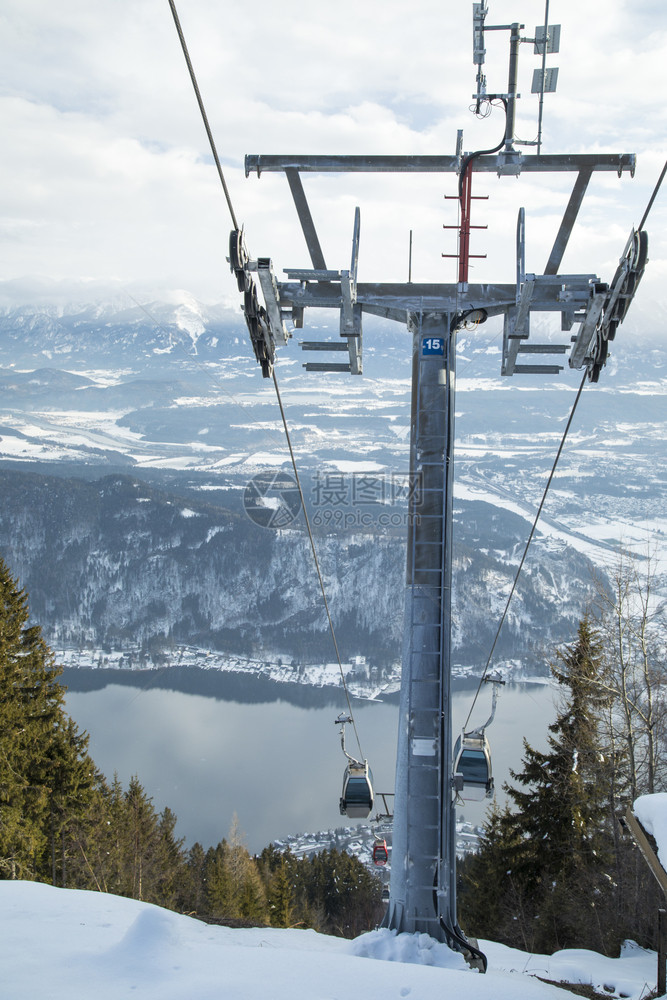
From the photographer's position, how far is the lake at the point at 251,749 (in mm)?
66500

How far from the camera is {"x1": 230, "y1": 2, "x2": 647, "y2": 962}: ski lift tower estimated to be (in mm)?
5738

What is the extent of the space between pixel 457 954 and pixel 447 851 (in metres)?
0.72

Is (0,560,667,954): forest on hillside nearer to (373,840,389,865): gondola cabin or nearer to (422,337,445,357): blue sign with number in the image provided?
(373,840,389,865): gondola cabin

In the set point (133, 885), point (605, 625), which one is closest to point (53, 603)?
point (133, 885)

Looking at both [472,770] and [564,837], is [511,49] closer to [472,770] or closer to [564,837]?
[472,770]

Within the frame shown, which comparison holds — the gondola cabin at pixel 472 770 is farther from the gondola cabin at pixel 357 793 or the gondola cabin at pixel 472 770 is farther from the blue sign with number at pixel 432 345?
the blue sign with number at pixel 432 345

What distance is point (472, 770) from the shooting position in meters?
6.12

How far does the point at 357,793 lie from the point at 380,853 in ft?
2.92

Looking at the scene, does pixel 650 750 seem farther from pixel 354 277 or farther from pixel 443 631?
pixel 354 277

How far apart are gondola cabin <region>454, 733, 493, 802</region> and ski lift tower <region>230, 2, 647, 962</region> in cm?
15

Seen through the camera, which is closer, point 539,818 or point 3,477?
point 539,818

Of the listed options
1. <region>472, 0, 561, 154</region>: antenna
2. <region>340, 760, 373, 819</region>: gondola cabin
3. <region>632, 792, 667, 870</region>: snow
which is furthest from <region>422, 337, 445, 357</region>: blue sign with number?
<region>632, 792, 667, 870</region>: snow

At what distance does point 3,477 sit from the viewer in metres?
156

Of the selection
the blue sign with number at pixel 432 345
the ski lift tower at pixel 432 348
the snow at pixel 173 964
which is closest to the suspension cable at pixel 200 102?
the ski lift tower at pixel 432 348
